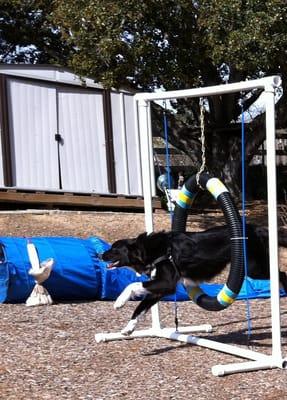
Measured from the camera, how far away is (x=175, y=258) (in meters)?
6.82

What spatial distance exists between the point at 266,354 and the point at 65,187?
1013 cm

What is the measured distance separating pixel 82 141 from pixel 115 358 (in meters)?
10.4

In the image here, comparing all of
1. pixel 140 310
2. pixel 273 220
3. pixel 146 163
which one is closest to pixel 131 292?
pixel 140 310

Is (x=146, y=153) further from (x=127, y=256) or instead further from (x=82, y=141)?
(x=82, y=141)

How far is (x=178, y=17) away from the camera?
13.7 metres

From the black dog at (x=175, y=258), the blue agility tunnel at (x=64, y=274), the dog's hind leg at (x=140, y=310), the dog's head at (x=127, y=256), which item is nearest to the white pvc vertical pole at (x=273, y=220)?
the black dog at (x=175, y=258)

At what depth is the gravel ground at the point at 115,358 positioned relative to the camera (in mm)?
5613

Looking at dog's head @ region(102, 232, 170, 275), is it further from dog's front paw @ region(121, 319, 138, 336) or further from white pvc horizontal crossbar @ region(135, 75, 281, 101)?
white pvc horizontal crossbar @ region(135, 75, 281, 101)

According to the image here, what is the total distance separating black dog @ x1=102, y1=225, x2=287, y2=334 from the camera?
6734 mm

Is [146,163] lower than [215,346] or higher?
higher

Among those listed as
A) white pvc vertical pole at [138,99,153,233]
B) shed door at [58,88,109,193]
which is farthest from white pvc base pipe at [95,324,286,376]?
shed door at [58,88,109,193]

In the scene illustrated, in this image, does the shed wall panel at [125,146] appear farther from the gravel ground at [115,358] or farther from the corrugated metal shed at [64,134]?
the gravel ground at [115,358]

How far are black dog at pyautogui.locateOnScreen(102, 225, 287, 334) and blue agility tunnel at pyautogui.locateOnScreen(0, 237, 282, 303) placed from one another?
6.70 ft

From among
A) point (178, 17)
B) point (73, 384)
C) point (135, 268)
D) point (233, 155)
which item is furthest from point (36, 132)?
point (73, 384)
